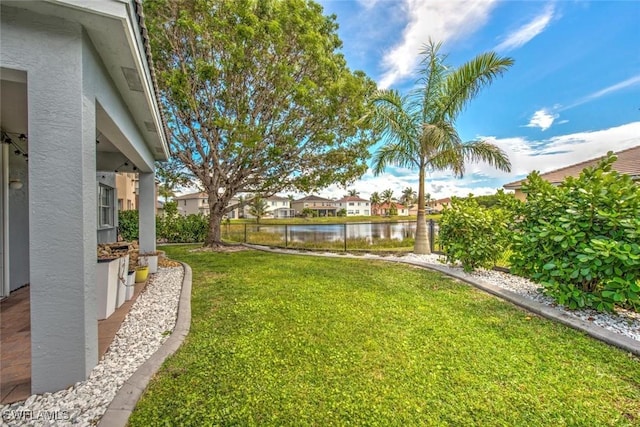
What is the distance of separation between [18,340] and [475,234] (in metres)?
7.54

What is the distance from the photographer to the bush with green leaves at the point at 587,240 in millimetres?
3484

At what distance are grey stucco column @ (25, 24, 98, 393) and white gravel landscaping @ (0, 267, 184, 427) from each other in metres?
0.14

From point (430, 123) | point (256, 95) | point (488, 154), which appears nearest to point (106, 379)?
point (256, 95)

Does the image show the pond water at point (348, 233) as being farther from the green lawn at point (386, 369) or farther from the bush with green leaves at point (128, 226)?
the green lawn at point (386, 369)

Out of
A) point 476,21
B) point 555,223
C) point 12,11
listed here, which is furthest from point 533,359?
point 476,21

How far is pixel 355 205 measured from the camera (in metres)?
74.1

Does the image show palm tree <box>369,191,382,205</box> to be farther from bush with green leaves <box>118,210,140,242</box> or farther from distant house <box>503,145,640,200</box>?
bush with green leaves <box>118,210,140,242</box>

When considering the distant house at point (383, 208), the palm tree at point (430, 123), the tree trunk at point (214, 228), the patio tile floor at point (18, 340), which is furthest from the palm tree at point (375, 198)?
the patio tile floor at point (18, 340)

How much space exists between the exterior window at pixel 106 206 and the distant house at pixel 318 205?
55.8 m

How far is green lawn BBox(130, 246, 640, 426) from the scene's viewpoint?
2.10m

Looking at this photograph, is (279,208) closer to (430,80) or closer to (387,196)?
(387,196)

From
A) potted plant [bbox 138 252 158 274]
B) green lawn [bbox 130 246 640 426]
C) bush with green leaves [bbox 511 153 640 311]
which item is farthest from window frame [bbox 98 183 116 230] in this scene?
bush with green leaves [bbox 511 153 640 311]

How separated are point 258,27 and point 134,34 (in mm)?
6876

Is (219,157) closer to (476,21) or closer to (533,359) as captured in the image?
(476,21)
